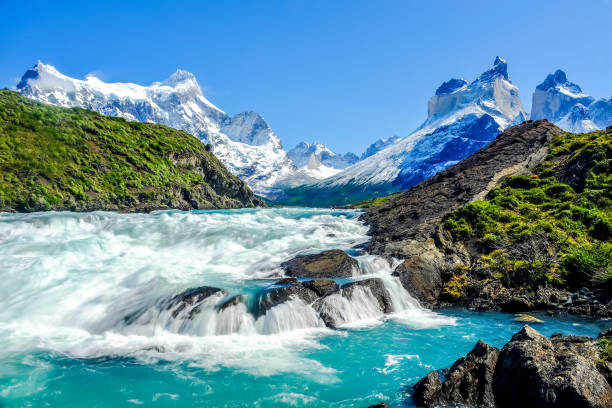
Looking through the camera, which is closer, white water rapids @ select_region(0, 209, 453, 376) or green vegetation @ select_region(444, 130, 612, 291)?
white water rapids @ select_region(0, 209, 453, 376)

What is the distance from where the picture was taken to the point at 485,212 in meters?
25.2

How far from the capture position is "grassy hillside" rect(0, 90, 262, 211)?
41875 millimetres

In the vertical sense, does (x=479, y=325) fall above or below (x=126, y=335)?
below

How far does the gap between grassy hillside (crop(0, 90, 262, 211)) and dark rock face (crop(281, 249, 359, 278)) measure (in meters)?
35.0

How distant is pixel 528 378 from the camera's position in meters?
8.17

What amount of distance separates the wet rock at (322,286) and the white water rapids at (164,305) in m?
0.49

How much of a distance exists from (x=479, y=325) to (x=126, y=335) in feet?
50.7

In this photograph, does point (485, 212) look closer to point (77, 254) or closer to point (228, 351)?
point (228, 351)

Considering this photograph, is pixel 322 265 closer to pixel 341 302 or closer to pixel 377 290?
pixel 377 290

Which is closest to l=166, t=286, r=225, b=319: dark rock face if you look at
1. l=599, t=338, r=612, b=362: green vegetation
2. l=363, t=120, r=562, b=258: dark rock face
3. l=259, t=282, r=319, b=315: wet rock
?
l=259, t=282, r=319, b=315: wet rock

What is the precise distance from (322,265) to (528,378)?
13382mm

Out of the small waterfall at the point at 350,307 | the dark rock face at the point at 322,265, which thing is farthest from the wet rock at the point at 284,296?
the dark rock face at the point at 322,265

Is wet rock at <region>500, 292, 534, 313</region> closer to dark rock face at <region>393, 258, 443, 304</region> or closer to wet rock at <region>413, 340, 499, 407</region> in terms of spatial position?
dark rock face at <region>393, 258, 443, 304</region>

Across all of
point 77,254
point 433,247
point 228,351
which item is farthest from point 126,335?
point 433,247
